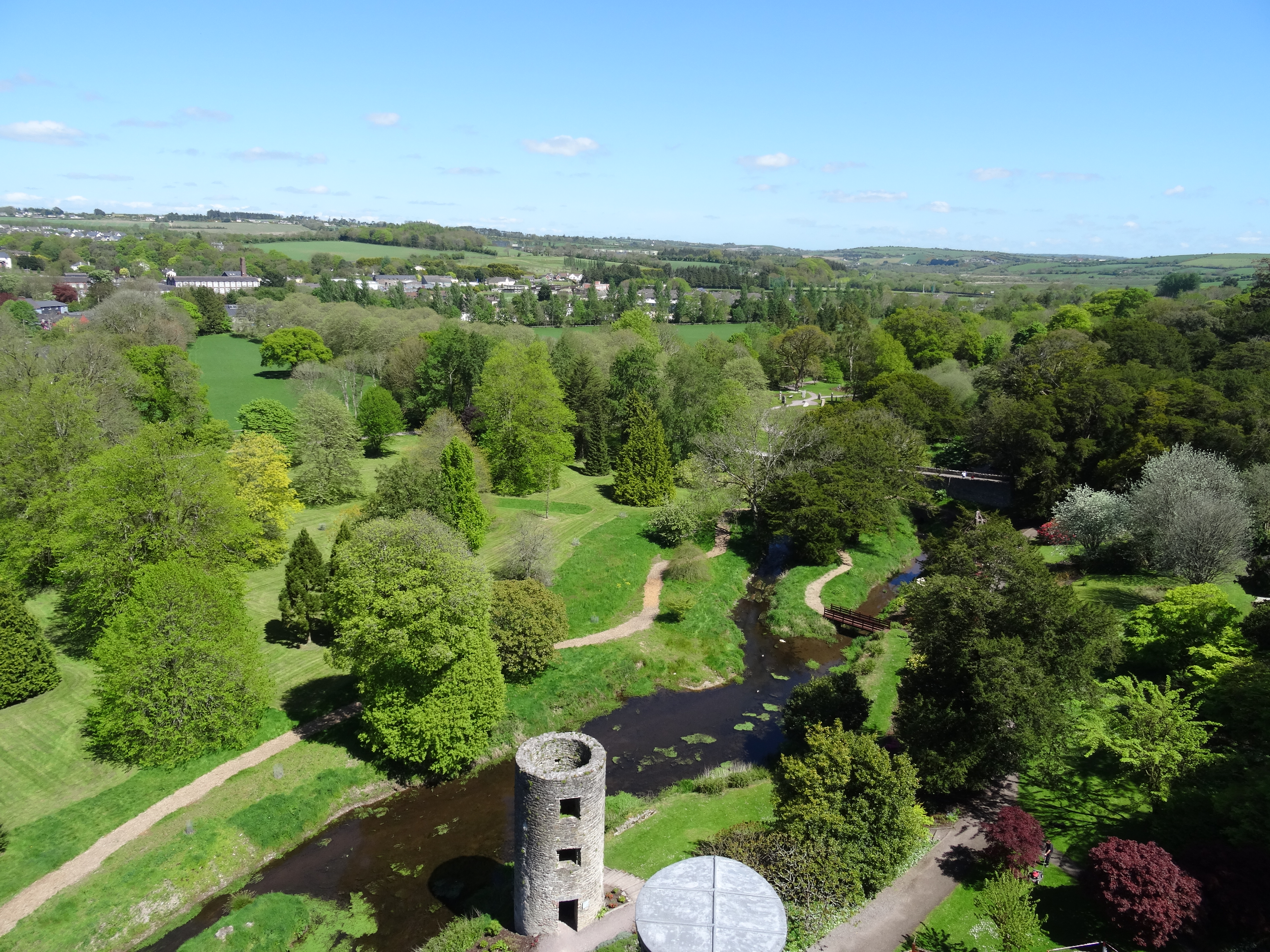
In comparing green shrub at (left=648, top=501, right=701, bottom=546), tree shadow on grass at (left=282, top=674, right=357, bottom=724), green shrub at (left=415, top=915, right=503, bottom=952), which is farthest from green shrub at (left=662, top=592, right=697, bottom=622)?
green shrub at (left=415, top=915, right=503, bottom=952)

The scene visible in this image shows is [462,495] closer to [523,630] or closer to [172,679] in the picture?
[523,630]

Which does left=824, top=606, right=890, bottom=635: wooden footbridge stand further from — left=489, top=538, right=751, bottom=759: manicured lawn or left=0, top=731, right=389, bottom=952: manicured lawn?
left=0, top=731, right=389, bottom=952: manicured lawn

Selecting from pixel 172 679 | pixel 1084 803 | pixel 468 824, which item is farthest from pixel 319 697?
pixel 1084 803

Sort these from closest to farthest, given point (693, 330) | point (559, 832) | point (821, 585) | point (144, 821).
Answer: point (559, 832)
point (144, 821)
point (821, 585)
point (693, 330)

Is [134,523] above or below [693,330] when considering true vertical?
below

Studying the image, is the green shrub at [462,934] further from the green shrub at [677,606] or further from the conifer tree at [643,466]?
the conifer tree at [643,466]

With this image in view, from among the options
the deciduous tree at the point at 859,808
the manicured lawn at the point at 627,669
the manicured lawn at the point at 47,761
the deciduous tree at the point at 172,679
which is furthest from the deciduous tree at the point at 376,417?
the deciduous tree at the point at 859,808
